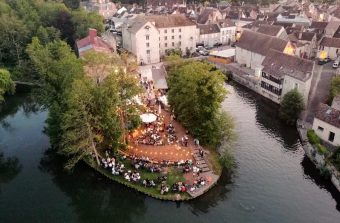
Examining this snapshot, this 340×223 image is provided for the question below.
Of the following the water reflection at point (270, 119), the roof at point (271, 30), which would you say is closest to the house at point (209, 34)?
the roof at point (271, 30)

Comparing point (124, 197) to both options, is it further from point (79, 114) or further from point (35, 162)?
point (35, 162)

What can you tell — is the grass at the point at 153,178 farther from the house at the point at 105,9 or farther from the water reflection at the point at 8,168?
the house at the point at 105,9

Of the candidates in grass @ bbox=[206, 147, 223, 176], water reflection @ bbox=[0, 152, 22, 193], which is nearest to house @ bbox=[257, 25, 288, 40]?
grass @ bbox=[206, 147, 223, 176]

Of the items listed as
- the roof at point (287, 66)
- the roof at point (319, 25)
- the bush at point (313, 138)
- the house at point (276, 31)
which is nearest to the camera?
the bush at point (313, 138)

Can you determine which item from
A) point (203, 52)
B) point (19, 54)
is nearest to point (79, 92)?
point (19, 54)

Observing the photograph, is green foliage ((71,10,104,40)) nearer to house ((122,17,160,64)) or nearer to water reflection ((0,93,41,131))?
A: house ((122,17,160,64))

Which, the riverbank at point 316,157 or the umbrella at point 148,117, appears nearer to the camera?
the riverbank at point 316,157
